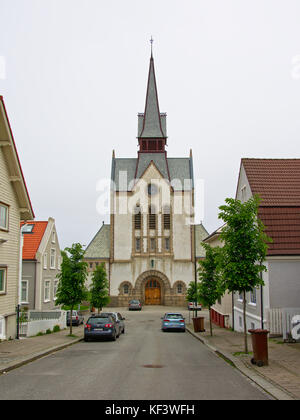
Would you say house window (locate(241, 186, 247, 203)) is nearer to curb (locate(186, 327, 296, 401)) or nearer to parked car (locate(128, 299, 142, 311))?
curb (locate(186, 327, 296, 401))

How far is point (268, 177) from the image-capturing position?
23562mm

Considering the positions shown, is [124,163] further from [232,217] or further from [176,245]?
[232,217]

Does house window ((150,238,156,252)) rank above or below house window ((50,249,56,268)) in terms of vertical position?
above

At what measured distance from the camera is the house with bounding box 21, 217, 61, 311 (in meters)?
33.4

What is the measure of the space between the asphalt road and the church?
3925 cm

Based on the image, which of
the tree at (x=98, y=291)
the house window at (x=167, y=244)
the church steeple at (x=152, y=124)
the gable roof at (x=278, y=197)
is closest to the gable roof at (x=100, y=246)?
the house window at (x=167, y=244)

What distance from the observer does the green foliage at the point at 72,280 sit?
78.9 ft

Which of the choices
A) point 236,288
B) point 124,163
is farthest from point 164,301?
point 236,288

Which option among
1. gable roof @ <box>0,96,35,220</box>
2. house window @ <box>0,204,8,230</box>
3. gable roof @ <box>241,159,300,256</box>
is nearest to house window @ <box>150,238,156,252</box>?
gable roof @ <box>241,159,300,256</box>

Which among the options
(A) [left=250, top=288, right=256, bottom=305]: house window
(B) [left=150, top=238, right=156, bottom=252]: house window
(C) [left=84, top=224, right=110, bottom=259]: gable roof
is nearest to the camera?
(A) [left=250, top=288, right=256, bottom=305]: house window

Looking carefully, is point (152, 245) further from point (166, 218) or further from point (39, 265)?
point (39, 265)

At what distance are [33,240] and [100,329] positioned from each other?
50.8 ft

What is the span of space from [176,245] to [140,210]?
6.61 meters

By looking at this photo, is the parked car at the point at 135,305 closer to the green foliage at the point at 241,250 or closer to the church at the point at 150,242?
the church at the point at 150,242
